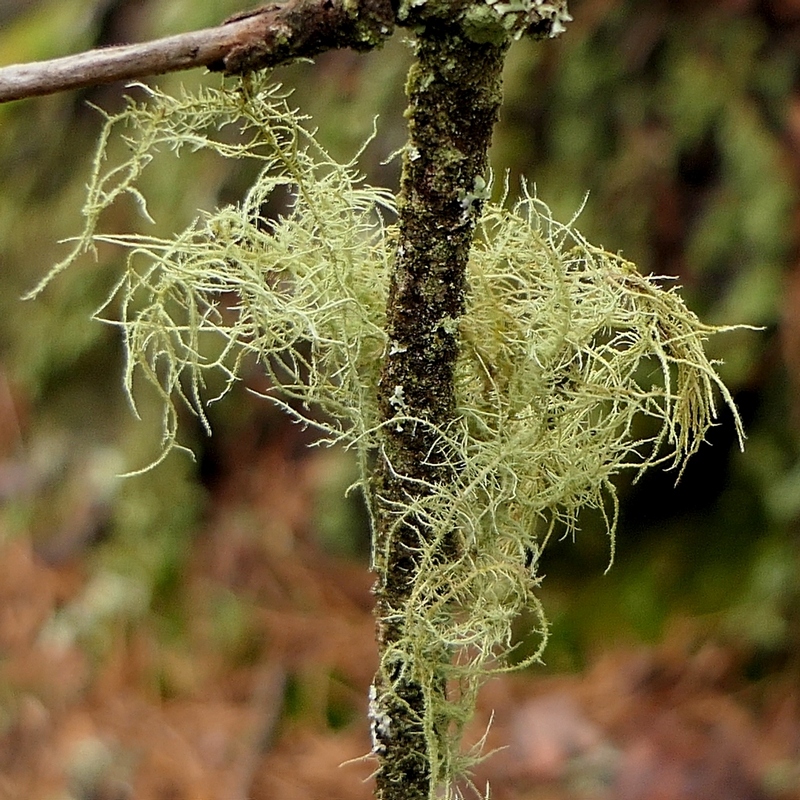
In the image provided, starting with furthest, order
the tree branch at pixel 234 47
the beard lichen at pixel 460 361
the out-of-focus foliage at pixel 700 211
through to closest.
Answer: the out-of-focus foliage at pixel 700 211 < the beard lichen at pixel 460 361 < the tree branch at pixel 234 47

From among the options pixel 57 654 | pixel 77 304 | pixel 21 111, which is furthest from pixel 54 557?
pixel 21 111

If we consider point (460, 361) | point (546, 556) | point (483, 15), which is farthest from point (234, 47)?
point (546, 556)

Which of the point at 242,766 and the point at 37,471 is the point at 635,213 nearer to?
the point at 242,766

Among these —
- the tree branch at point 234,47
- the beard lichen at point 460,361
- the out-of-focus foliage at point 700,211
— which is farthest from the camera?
the out-of-focus foliage at point 700,211

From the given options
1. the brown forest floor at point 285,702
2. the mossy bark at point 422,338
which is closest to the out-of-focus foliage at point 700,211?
the brown forest floor at point 285,702

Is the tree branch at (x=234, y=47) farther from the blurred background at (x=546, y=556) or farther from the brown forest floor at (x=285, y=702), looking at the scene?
the brown forest floor at (x=285, y=702)

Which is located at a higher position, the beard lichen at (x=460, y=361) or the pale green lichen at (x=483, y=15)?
the pale green lichen at (x=483, y=15)

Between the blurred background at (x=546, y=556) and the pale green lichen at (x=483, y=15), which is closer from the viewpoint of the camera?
the pale green lichen at (x=483, y=15)
